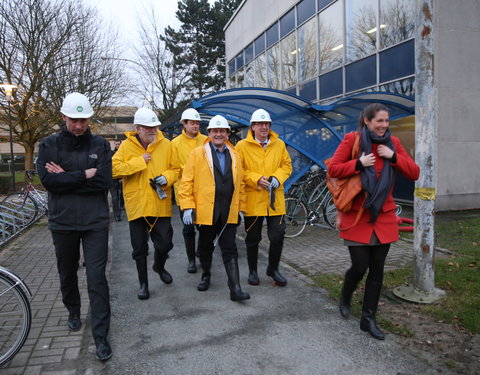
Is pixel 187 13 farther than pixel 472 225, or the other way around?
pixel 187 13

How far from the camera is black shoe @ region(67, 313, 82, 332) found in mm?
3545

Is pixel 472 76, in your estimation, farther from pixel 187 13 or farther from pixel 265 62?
pixel 187 13

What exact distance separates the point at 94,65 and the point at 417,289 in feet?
58.0

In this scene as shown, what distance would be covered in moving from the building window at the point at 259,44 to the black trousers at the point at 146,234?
15806 millimetres

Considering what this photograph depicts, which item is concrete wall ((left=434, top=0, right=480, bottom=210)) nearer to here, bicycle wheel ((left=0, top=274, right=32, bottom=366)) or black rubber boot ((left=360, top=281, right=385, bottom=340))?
black rubber boot ((left=360, top=281, right=385, bottom=340))

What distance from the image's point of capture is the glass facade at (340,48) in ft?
32.7

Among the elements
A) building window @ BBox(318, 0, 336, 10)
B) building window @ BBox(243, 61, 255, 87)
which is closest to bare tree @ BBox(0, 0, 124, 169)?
building window @ BBox(243, 61, 255, 87)

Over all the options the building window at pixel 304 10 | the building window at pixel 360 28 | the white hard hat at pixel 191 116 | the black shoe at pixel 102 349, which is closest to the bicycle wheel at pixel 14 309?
the black shoe at pixel 102 349

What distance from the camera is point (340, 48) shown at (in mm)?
12344

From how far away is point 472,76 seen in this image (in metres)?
9.12

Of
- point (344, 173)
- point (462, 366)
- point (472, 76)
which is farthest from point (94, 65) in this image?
point (462, 366)

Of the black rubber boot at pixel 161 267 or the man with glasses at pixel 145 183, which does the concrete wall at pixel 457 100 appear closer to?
the black rubber boot at pixel 161 267

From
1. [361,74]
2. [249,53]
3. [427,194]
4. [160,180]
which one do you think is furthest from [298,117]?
[249,53]

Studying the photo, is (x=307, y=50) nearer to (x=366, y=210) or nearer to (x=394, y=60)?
(x=394, y=60)
